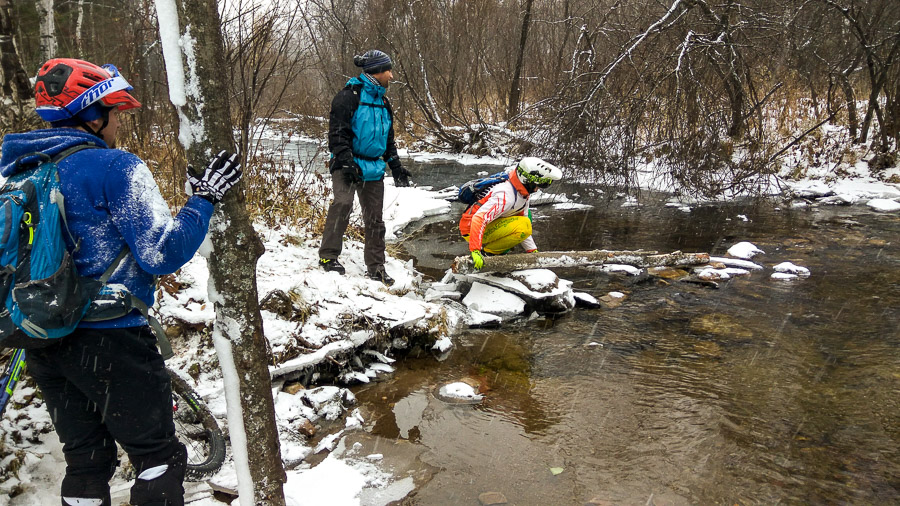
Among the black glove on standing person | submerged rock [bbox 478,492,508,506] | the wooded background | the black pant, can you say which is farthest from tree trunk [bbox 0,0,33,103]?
submerged rock [bbox 478,492,508,506]

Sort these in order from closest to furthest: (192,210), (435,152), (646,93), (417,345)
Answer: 1. (192,210)
2. (417,345)
3. (646,93)
4. (435,152)

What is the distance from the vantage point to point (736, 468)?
310 centimetres

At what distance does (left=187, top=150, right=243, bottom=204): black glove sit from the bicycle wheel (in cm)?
168

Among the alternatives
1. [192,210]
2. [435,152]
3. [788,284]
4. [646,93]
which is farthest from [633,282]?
[435,152]

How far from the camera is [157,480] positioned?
6.59ft

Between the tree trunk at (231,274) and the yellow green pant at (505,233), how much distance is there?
12.8 ft

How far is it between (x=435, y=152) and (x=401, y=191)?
6265 millimetres

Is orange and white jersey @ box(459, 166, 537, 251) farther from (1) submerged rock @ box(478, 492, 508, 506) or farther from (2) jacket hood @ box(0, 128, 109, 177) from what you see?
(2) jacket hood @ box(0, 128, 109, 177)

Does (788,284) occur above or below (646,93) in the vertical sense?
below

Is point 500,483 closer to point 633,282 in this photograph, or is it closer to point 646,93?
point 633,282

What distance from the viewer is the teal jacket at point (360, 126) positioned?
4.96 m

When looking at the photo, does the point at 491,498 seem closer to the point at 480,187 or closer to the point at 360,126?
the point at 360,126

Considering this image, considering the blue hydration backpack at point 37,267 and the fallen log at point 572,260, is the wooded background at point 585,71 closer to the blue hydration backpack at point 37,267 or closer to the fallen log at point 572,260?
the blue hydration backpack at point 37,267

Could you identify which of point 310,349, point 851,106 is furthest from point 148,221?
point 851,106
